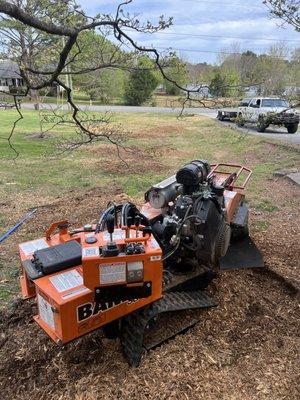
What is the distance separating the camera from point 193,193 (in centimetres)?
363

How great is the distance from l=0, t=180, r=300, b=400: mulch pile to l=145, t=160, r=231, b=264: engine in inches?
24.3

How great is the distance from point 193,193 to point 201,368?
1450mm

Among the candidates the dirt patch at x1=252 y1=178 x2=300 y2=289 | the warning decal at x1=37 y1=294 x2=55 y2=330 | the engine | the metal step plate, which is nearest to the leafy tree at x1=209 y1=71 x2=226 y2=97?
the engine

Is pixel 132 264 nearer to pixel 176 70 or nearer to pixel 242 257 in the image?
pixel 242 257

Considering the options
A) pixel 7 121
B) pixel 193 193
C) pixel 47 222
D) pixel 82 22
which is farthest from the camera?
pixel 7 121

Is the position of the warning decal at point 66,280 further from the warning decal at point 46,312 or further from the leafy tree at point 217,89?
the leafy tree at point 217,89

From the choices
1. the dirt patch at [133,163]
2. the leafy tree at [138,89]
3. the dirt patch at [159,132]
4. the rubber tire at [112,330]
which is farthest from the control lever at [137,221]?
the leafy tree at [138,89]

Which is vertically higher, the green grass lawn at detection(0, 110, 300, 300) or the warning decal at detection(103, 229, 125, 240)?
the warning decal at detection(103, 229, 125, 240)

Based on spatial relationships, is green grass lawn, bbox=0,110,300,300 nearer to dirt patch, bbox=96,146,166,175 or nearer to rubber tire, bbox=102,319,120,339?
dirt patch, bbox=96,146,166,175

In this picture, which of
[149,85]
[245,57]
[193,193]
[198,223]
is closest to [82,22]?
[193,193]

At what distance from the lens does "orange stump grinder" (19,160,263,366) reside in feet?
8.17

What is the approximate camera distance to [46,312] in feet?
8.56

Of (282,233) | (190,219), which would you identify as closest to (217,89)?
(190,219)

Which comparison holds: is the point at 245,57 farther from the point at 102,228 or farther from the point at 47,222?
the point at 102,228
